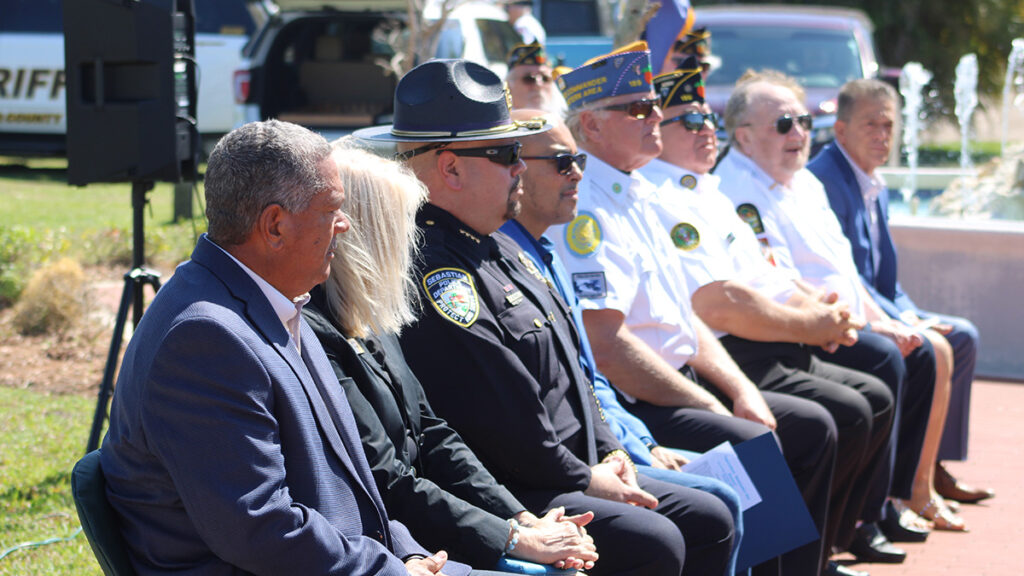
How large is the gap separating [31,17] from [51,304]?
748 cm

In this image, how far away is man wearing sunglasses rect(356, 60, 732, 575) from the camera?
302cm

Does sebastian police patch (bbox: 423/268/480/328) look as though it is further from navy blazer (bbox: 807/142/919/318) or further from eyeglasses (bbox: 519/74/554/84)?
eyeglasses (bbox: 519/74/554/84)

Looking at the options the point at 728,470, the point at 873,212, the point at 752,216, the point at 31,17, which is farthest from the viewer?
the point at 31,17

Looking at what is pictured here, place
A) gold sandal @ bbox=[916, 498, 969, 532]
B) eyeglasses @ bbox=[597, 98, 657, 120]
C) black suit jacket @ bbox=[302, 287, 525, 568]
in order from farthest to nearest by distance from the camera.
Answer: gold sandal @ bbox=[916, 498, 969, 532] → eyeglasses @ bbox=[597, 98, 657, 120] → black suit jacket @ bbox=[302, 287, 525, 568]

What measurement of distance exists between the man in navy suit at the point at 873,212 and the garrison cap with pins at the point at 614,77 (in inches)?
65.5

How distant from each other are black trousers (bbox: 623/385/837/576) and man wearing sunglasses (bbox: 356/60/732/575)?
57 centimetres

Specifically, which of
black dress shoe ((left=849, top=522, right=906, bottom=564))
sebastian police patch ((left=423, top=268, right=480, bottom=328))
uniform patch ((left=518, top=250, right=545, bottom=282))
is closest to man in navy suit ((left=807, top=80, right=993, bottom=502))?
black dress shoe ((left=849, top=522, right=906, bottom=564))

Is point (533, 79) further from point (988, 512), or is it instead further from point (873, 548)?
point (988, 512)

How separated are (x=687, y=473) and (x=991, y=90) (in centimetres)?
2184

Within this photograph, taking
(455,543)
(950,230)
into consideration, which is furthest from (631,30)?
(455,543)

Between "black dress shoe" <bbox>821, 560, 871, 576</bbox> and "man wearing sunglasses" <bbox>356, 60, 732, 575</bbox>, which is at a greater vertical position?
"man wearing sunglasses" <bbox>356, 60, 732, 575</bbox>

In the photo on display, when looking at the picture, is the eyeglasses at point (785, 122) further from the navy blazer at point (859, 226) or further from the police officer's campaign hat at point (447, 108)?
the police officer's campaign hat at point (447, 108)

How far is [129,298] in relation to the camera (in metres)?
4.61

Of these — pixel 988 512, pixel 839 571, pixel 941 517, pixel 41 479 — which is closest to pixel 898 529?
pixel 941 517
